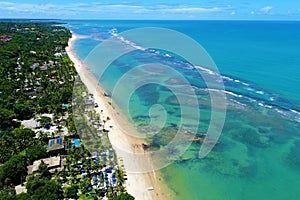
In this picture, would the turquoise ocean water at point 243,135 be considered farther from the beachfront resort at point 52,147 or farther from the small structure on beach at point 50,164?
the small structure on beach at point 50,164

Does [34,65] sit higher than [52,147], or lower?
higher

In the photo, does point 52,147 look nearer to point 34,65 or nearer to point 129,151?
point 129,151

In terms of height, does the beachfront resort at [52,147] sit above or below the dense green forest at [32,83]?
below

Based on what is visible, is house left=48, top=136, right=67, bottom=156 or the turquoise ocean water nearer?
the turquoise ocean water

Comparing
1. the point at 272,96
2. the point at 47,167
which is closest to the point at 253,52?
the point at 272,96

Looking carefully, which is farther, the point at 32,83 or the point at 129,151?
the point at 32,83

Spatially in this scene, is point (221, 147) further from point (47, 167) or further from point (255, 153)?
point (47, 167)

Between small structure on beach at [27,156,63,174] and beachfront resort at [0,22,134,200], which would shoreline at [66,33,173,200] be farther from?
small structure on beach at [27,156,63,174]

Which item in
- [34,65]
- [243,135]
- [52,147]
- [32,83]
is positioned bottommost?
[52,147]

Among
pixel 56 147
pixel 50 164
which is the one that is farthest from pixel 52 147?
pixel 50 164

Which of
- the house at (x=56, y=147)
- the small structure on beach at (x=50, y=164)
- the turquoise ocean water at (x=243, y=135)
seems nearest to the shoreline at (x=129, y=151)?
the turquoise ocean water at (x=243, y=135)

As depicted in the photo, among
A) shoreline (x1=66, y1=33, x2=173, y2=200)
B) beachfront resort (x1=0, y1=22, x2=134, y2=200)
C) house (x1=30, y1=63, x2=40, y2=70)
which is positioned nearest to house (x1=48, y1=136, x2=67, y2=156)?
beachfront resort (x1=0, y1=22, x2=134, y2=200)

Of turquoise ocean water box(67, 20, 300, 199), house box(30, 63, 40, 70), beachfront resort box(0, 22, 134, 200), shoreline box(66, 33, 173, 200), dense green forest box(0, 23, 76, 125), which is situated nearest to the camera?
beachfront resort box(0, 22, 134, 200)
